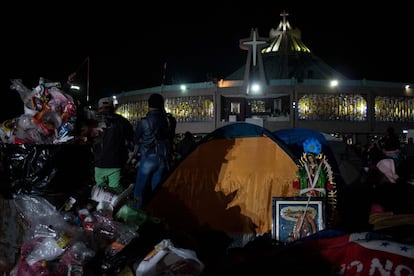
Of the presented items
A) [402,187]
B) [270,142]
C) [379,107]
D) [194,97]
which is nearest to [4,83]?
[270,142]

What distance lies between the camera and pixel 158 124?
6.27 m

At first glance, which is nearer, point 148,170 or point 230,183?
point 148,170

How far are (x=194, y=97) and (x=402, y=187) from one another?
87.4 ft

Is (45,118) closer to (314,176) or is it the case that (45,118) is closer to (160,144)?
(160,144)

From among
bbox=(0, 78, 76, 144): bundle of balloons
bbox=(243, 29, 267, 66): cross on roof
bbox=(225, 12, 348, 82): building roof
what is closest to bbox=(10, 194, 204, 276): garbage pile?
bbox=(0, 78, 76, 144): bundle of balloons

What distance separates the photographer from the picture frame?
499 cm

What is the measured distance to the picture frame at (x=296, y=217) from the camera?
16.4ft

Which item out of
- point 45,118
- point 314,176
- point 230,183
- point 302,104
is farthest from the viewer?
point 302,104

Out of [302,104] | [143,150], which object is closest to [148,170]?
[143,150]

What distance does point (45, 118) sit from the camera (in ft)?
13.0

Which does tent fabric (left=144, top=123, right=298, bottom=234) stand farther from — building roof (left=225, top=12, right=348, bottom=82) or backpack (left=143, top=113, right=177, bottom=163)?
building roof (left=225, top=12, right=348, bottom=82)

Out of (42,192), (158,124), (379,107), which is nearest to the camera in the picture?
(42,192)

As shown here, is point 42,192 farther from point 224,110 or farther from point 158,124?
point 224,110

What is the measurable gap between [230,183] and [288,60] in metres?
35.3
